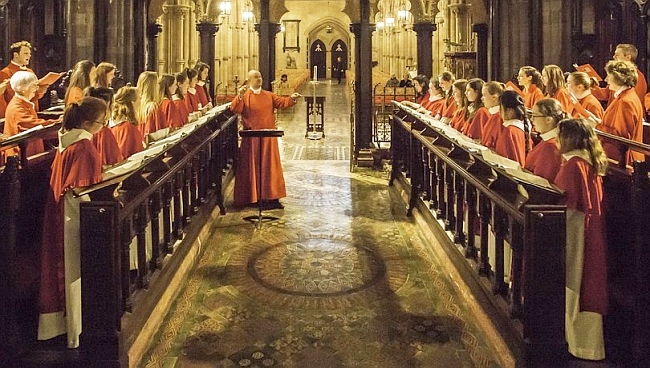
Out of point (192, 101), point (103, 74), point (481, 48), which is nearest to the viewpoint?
point (103, 74)

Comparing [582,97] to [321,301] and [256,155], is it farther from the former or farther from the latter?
[256,155]

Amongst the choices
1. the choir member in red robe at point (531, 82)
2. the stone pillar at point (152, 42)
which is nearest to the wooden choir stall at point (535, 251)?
the choir member in red robe at point (531, 82)

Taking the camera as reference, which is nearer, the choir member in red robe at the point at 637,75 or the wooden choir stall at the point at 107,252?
the wooden choir stall at the point at 107,252

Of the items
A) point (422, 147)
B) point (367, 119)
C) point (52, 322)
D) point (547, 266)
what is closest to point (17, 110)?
point (52, 322)

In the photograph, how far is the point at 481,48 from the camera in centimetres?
1162

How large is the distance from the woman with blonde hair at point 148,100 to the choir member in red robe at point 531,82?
389 cm

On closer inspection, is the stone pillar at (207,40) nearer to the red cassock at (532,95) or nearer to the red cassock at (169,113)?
the red cassock at (169,113)

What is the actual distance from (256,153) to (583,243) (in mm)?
5469

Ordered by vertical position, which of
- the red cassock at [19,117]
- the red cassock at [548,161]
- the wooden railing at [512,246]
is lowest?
the wooden railing at [512,246]

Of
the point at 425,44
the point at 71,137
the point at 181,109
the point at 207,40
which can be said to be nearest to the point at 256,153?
the point at 181,109

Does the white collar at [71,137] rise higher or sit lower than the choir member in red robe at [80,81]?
lower

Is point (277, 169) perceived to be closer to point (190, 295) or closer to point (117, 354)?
point (190, 295)

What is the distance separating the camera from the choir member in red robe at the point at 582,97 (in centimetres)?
671

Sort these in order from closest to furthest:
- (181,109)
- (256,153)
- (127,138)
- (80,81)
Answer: (127,138) → (80,81) → (181,109) → (256,153)
